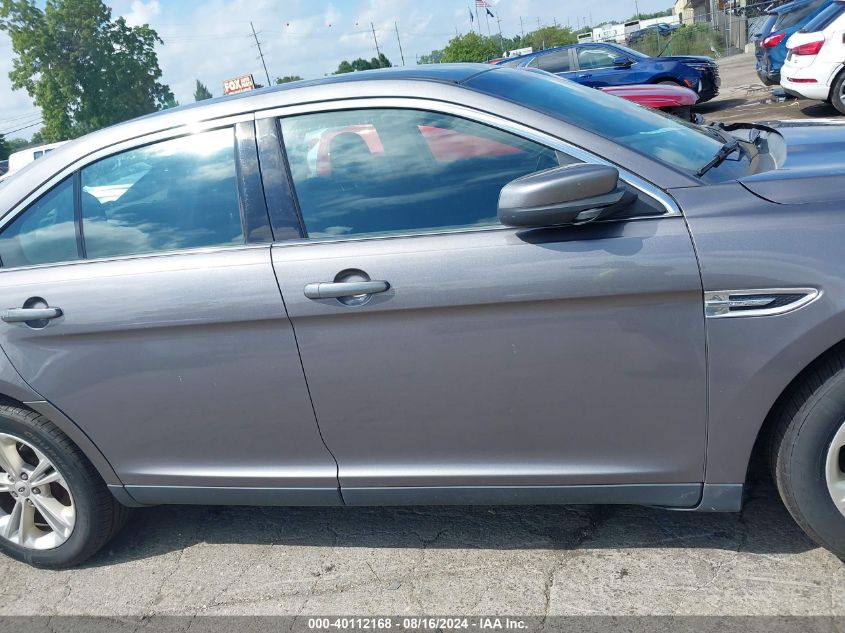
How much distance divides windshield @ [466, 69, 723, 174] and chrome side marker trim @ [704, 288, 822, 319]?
45 cm

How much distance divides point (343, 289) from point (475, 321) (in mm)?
421

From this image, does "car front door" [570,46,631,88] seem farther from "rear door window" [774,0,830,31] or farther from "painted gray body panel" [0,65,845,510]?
"painted gray body panel" [0,65,845,510]

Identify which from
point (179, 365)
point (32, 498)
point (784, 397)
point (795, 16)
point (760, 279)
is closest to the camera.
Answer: point (760, 279)

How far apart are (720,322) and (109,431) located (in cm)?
214

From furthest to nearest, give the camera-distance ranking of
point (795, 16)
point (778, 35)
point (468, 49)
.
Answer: point (468, 49) < point (795, 16) < point (778, 35)

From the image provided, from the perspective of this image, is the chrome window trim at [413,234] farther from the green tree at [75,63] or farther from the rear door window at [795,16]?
the green tree at [75,63]

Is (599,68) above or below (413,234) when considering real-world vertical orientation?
below

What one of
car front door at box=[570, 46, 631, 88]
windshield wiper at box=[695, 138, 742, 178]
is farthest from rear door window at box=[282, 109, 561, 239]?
car front door at box=[570, 46, 631, 88]

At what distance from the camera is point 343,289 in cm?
242

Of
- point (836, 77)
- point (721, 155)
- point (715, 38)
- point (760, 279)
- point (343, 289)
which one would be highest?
point (721, 155)

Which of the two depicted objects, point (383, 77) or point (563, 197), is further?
point (383, 77)

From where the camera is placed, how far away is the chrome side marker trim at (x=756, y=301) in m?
2.14

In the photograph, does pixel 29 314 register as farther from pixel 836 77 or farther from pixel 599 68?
pixel 599 68

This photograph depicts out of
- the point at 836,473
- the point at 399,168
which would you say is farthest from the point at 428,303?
the point at 836,473
